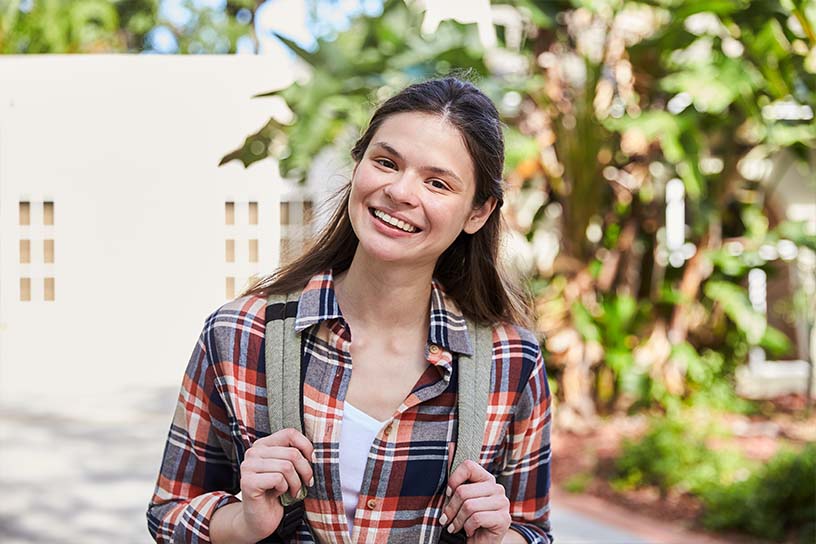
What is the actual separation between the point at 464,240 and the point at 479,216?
4.2 inches

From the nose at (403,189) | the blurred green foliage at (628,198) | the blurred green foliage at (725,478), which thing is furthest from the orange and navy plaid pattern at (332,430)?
the blurred green foliage at (628,198)

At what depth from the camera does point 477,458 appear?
5.20ft

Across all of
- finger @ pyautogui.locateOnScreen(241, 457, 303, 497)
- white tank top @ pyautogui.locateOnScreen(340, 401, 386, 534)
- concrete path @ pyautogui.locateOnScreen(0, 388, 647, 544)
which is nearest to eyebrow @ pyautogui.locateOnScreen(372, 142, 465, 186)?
white tank top @ pyautogui.locateOnScreen(340, 401, 386, 534)

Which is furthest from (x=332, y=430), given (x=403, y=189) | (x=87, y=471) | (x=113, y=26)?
(x=113, y=26)

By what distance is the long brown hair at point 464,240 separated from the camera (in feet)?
5.46

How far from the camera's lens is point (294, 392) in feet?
5.16

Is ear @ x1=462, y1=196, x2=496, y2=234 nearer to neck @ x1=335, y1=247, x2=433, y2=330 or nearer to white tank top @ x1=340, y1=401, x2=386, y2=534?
neck @ x1=335, y1=247, x2=433, y2=330

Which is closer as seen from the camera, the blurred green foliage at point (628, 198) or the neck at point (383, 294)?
the neck at point (383, 294)

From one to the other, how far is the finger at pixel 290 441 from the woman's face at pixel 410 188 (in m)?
0.30

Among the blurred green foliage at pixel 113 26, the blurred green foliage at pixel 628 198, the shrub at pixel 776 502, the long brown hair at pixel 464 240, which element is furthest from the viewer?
the blurred green foliage at pixel 113 26

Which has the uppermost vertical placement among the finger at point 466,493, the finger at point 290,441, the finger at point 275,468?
the finger at point 290,441

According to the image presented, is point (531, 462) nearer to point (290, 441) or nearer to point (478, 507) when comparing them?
point (478, 507)

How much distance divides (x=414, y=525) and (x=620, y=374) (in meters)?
5.50

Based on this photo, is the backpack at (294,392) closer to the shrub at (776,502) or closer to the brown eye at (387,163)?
the brown eye at (387,163)
